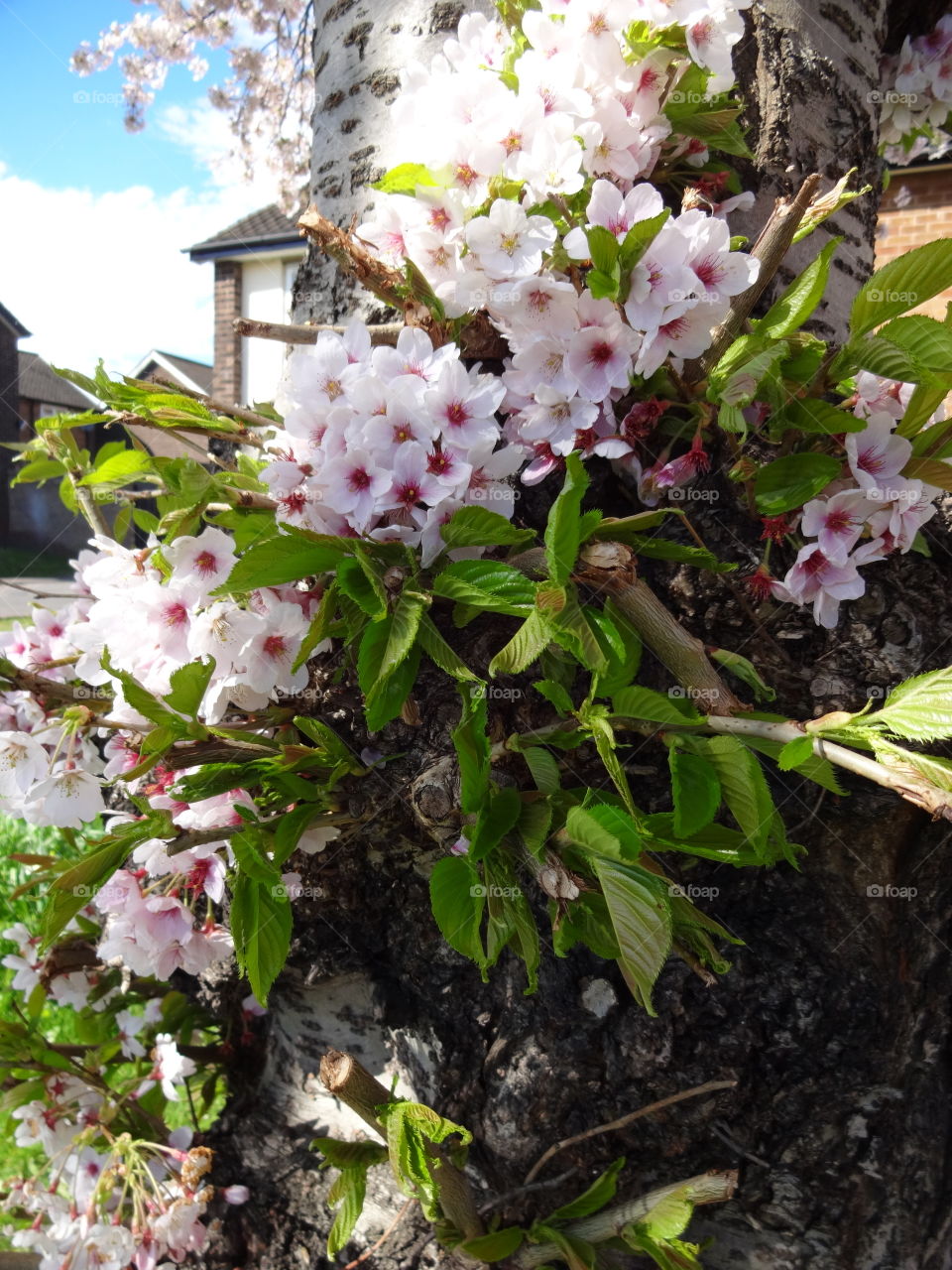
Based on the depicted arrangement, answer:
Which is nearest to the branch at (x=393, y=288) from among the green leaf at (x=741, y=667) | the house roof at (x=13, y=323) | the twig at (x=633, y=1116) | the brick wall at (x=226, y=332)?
the green leaf at (x=741, y=667)

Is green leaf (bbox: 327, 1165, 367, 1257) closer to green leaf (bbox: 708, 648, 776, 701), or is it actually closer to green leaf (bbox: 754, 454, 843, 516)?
green leaf (bbox: 708, 648, 776, 701)

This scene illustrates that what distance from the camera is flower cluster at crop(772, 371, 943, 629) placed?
0.99m

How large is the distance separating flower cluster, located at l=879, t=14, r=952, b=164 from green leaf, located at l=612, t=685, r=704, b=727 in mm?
1574

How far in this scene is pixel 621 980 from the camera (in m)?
1.15

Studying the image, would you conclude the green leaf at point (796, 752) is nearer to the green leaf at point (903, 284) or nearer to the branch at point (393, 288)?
the green leaf at point (903, 284)

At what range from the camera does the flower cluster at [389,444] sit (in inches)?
37.4

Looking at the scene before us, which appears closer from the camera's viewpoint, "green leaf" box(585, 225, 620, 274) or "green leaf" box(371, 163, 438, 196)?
"green leaf" box(585, 225, 620, 274)

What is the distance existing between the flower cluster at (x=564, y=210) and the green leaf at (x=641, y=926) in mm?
509

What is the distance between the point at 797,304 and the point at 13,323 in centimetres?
2780

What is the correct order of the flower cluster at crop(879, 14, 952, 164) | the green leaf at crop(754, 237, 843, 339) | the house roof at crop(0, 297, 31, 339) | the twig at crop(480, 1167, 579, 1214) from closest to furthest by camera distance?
the green leaf at crop(754, 237, 843, 339), the twig at crop(480, 1167, 579, 1214), the flower cluster at crop(879, 14, 952, 164), the house roof at crop(0, 297, 31, 339)

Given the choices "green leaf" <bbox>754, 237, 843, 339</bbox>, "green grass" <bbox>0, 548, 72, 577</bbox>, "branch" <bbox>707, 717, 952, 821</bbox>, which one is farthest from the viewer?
"green grass" <bbox>0, 548, 72, 577</bbox>

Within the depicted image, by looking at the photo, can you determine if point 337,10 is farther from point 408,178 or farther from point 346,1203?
point 346,1203

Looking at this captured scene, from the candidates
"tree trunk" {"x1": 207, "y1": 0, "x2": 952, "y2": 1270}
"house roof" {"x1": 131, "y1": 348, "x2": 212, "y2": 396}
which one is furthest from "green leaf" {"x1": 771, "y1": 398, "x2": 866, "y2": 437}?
"house roof" {"x1": 131, "y1": 348, "x2": 212, "y2": 396}

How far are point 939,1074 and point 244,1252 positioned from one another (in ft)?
3.90
